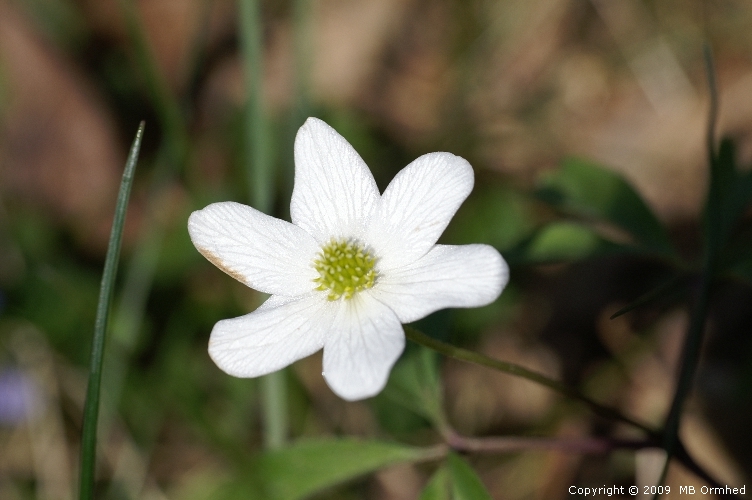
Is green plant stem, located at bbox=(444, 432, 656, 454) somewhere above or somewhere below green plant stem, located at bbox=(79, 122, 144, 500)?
below

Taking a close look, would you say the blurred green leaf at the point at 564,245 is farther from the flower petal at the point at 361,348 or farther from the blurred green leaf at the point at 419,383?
the flower petal at the point at 361,348

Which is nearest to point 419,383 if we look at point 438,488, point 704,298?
point 438,488

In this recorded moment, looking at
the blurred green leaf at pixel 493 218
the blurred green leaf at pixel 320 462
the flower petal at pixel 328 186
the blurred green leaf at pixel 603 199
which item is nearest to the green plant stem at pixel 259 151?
the blurred green leaf at pixel 320 462

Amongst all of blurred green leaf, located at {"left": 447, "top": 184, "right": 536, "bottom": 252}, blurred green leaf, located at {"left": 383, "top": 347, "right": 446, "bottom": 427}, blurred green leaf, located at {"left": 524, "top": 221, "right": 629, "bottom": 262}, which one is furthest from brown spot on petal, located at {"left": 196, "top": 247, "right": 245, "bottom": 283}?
blurred green leaf, located at {"left": 447, "top": 184, "right": 536, "bottom": 252}

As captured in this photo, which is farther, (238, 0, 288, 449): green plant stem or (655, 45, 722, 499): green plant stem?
(238, 0, 288, 449): green plant stem

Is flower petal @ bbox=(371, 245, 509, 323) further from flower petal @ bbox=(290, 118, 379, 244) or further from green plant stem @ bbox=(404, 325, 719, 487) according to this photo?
flower petal @ bbox=(290, 118, 379, 244)

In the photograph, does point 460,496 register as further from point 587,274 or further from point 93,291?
point 93,291
